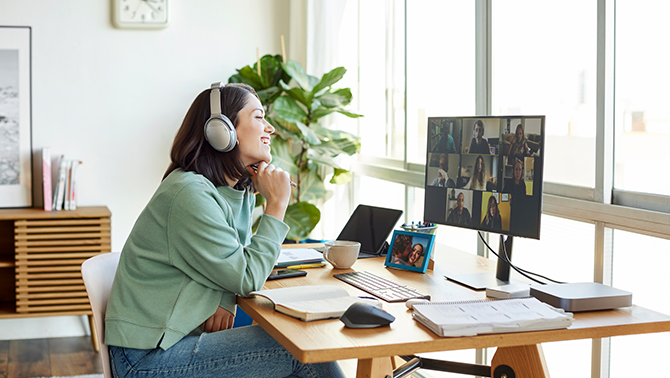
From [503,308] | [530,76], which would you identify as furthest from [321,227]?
[503,308]

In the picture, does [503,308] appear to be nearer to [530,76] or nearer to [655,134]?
[655,134]

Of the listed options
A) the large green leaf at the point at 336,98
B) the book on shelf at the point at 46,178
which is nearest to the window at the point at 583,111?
the large green leaf at the point at 336,98

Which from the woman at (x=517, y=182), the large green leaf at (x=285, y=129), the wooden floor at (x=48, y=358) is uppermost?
the large green leaf at (x=285, y=129)

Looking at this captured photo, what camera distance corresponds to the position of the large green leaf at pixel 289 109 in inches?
128

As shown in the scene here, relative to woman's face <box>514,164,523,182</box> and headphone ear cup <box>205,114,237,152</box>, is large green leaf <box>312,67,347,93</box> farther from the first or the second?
woman's face <box>514,164,523,182</box>

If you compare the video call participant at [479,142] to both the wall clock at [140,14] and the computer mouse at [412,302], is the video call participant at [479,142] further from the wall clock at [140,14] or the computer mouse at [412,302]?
the wall clock at [140,14]

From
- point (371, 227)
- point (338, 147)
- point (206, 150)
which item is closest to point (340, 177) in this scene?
point (338, 147)

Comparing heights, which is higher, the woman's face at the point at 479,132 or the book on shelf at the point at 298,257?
the woman's face at the point at 479,132

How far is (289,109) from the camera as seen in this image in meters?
3.30

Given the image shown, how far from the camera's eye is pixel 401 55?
3.12m

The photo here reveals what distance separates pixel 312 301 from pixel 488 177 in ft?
1.93

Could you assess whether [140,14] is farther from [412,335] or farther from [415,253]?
[412,335]

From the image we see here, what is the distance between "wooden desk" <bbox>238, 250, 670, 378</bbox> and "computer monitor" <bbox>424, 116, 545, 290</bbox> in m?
0.19

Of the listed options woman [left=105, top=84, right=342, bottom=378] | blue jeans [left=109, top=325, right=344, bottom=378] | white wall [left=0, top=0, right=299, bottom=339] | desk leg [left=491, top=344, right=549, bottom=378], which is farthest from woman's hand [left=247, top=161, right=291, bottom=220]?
white wall [left=0, top=0, right=299, bottom=339]
